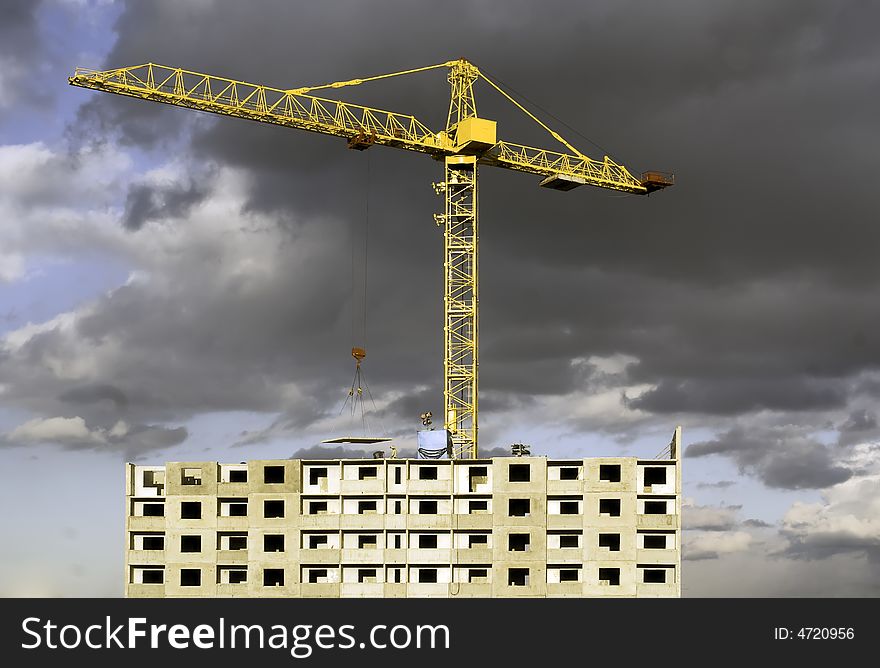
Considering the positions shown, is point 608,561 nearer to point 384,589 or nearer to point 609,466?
point 609,466

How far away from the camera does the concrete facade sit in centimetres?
12169

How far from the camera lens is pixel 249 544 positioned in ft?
407

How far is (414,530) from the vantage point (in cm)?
12375

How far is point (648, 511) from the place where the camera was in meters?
123

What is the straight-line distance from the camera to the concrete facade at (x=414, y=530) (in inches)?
4791
